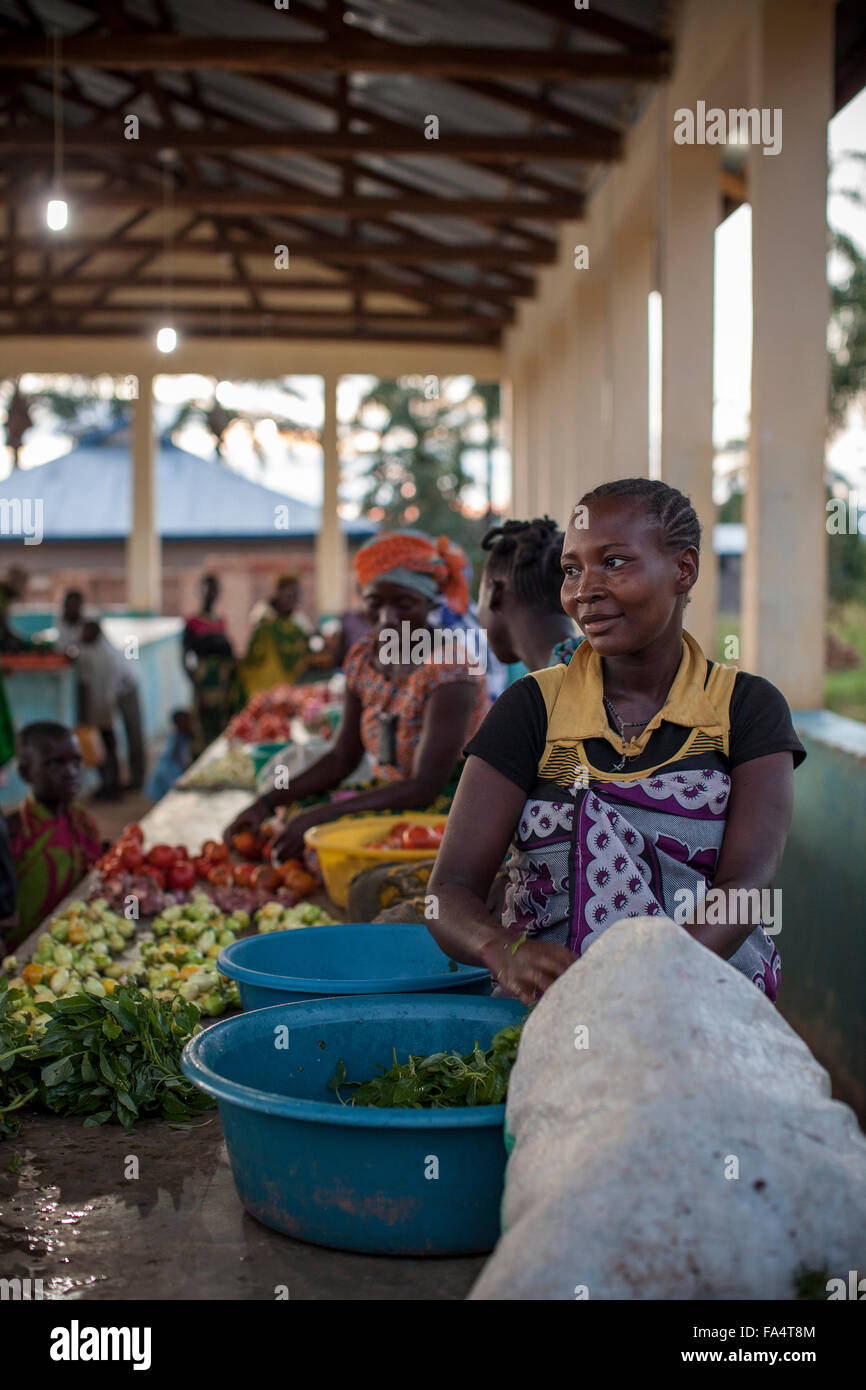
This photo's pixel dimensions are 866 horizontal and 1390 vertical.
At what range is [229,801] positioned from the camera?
5.06 m

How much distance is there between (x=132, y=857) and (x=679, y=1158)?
8.35 ft

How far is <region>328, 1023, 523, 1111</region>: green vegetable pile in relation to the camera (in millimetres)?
1643

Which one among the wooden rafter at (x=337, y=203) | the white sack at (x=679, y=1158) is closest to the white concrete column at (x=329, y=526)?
the wooden rafter at (x=337, y=203)

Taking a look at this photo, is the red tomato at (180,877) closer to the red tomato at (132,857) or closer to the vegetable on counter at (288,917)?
the red tomato at (132,857)

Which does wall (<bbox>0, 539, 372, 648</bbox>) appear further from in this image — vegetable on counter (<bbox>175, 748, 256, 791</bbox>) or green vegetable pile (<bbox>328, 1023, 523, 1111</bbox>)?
green vegetable pile (<bbox>328, 1023, 523, 1111</bbox>)

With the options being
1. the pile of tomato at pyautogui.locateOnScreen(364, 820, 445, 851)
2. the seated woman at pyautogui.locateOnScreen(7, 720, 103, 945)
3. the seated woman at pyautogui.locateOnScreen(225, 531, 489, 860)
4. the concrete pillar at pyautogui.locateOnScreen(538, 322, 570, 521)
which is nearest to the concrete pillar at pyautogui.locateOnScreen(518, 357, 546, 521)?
the concrete pillar at pyautogui.locateOnScreen(538, 322, 570, 521)

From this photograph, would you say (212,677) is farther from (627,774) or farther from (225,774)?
(627,774)

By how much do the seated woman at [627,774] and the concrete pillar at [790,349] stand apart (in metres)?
3.08

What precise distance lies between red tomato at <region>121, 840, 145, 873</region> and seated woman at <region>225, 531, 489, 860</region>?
361mm

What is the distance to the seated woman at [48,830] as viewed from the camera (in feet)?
14.3

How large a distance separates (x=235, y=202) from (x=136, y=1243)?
10045mm

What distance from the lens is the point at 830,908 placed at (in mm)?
3951

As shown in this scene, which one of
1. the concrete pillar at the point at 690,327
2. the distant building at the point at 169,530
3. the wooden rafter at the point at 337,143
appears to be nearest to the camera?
the concrete pillar at the point at 690,327
